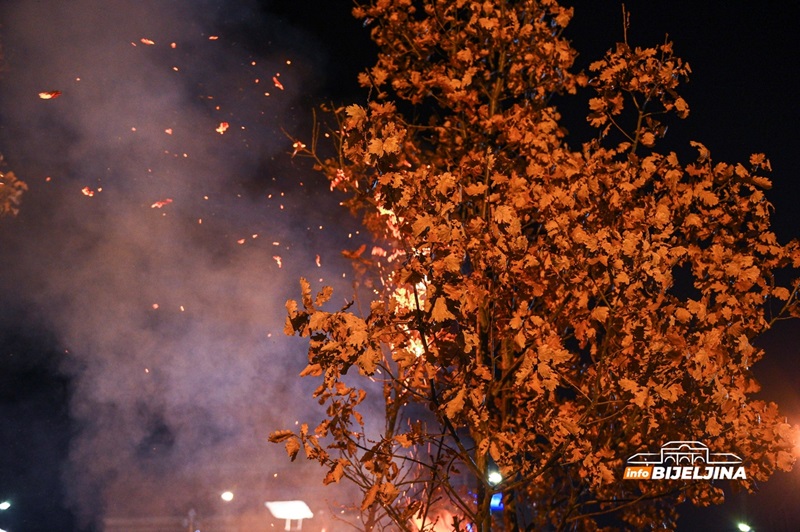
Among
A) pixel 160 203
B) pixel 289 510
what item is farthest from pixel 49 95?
pixel 289 510

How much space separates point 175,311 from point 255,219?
357 cm

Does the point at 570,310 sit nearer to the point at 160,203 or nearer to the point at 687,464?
the point at 687,464

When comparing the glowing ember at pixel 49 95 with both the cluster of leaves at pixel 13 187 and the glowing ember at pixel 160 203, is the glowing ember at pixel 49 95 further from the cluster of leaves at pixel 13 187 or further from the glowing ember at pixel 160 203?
the glowing ember at pixel 160 203

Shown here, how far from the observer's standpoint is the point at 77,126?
46.6ft

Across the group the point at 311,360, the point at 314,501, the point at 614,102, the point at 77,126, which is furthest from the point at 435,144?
the point at 314,501

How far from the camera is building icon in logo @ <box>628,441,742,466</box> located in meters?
4.34

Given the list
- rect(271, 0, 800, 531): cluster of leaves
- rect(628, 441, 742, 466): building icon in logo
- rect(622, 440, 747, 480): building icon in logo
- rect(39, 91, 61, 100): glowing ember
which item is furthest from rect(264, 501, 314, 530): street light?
rect(39, 91, 61, 100): glowing ember

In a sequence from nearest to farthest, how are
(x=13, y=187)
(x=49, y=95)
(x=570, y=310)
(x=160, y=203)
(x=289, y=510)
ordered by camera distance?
(x=570, y=310)
(x=289, y=510)
(x=13, y=187)
(x=49, y=95)
(x=160, y=203)

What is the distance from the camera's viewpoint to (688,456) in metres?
4.51

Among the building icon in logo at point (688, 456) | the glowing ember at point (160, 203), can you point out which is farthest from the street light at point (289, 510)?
the glowing ember at point (160, 203)

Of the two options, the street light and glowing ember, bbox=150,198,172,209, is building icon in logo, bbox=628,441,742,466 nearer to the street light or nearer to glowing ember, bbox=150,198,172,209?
the street light

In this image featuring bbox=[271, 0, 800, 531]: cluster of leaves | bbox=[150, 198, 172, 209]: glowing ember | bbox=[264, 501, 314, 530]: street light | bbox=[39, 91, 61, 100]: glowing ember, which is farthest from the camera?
bbox=[150, 198, 172, 209]: glowing ember

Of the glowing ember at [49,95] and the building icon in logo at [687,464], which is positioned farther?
the glowing ember at [49,95]

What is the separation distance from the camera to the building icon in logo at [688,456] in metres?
4.34
